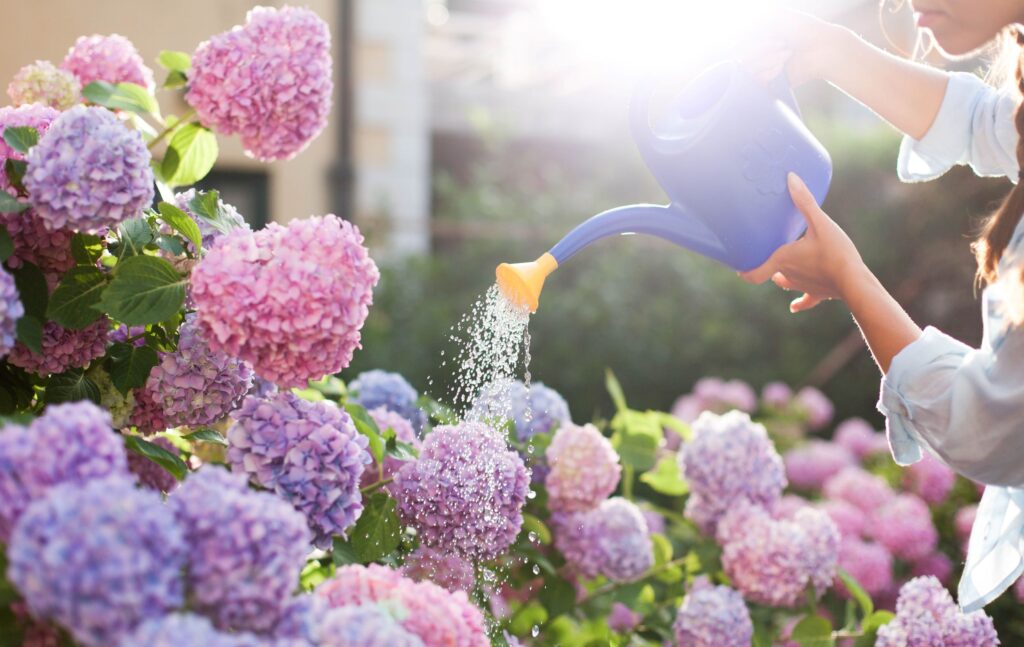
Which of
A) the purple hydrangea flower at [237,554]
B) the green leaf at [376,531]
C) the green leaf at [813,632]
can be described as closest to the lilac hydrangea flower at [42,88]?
the green leaf at [376,531]

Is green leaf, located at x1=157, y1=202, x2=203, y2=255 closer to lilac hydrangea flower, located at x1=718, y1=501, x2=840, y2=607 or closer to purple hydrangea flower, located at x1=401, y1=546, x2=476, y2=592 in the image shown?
purple hydrangea flower, located at x1=401, y1=546, x2=476, y2=592

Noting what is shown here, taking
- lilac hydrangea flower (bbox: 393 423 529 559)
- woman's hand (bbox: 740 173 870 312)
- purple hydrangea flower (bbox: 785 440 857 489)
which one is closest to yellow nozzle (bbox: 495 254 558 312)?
lilac hydrangea flower (bbox: 393 423 529 559)

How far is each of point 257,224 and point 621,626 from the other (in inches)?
148

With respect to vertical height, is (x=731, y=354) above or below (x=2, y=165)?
below

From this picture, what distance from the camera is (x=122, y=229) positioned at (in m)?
0.97

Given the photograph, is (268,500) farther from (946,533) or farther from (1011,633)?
(946,533)

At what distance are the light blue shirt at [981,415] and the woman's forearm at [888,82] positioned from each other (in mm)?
82

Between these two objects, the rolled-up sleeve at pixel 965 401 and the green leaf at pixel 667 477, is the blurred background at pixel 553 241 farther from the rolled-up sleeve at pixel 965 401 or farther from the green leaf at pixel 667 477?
the rolled-up sleeve at pixel 965 401

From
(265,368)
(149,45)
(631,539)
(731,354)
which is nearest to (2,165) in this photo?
(265,368)

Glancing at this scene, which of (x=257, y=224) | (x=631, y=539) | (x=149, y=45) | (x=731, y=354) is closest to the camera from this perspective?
(x=631, y=539)

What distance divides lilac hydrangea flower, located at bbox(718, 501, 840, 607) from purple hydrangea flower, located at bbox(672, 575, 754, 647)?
5 cm

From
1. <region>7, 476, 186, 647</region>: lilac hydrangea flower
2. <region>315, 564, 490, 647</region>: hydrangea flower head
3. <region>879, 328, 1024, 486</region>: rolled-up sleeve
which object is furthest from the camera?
<region>879, 328, 1024, 486</region>: rolled-up sleeve

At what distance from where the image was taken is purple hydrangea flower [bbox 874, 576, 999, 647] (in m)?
1.19

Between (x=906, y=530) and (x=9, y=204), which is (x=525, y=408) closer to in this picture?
(x=9, y=204)
